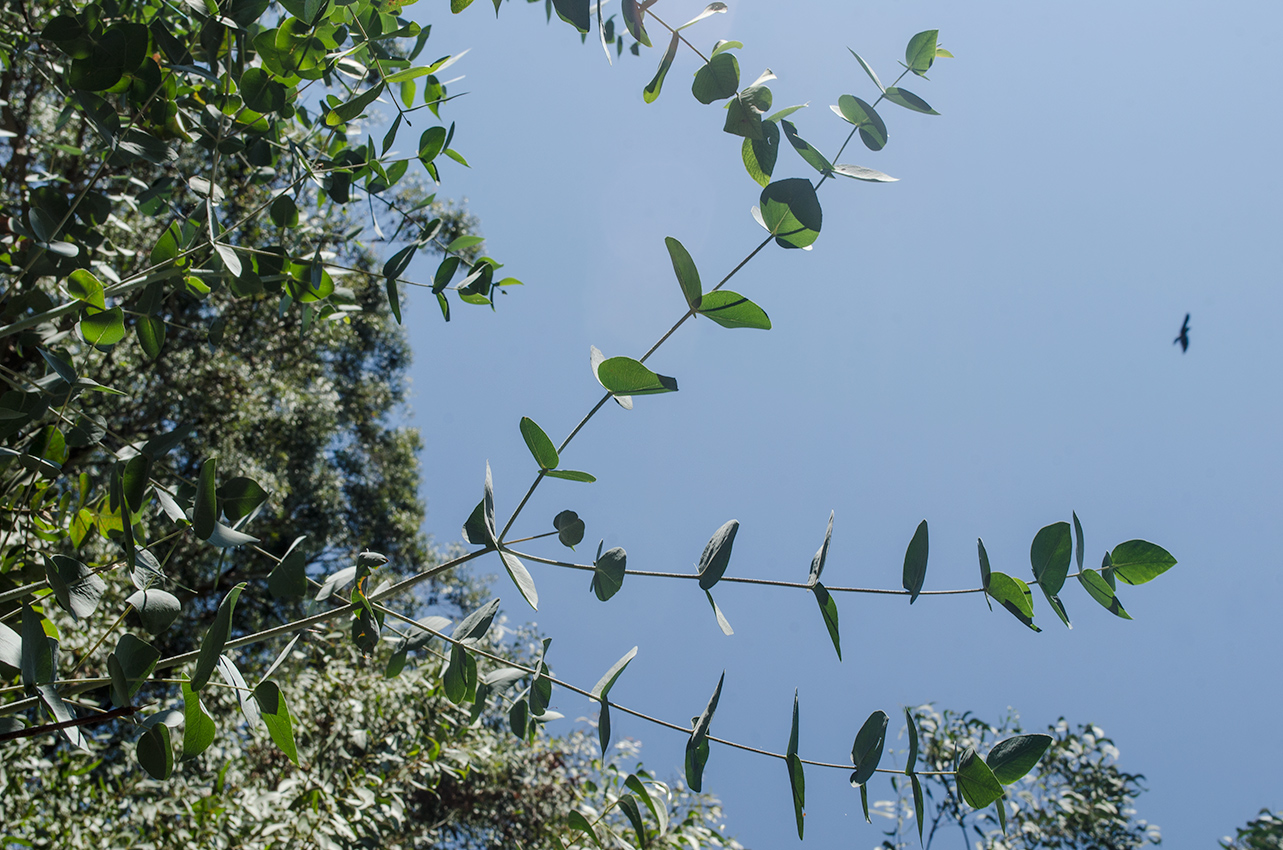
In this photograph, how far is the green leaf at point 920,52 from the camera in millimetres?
817

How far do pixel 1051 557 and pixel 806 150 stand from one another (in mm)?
487

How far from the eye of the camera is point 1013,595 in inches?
26.4

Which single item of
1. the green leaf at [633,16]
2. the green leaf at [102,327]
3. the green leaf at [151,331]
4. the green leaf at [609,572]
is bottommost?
the green leaf at [609,572]

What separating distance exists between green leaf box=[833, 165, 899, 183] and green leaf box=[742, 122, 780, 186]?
0.08 meters

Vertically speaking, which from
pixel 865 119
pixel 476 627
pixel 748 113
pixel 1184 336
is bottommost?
pixel 476 627

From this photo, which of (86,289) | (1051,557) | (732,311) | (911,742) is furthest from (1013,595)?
(86,289)

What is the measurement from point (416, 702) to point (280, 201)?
3.46 meters

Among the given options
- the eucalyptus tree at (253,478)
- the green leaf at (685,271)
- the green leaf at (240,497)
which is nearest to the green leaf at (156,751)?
the eucalyptus tree at (253,478)

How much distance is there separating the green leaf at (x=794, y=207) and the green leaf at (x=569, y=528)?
1.12 feet

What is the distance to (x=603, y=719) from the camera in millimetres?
715

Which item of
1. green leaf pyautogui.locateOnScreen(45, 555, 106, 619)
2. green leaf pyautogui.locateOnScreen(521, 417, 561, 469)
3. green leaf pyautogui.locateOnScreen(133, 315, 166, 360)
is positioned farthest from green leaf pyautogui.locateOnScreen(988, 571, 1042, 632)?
green leaf pyautogui.locateOnScreen(133, 315, 166, 360)

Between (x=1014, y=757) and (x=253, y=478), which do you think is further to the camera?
(x=253, y=478)

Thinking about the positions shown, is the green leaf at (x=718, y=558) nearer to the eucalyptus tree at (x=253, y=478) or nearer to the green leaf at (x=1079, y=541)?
the eucalyptus tree at (x=253, y=478)

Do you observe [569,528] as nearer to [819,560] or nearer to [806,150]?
[819,560]
